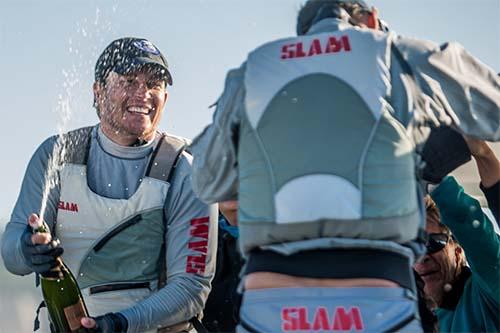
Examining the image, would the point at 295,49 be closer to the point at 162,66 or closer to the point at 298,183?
the point at 298,183

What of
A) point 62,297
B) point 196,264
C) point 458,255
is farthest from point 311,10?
point 62,297

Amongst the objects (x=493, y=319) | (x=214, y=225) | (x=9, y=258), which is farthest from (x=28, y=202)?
(x=493, y=319)

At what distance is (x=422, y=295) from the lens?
479 cm

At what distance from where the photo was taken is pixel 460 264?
15.8ft

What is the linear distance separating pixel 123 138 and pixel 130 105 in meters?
0.18

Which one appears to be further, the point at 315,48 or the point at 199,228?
the point at 199,228

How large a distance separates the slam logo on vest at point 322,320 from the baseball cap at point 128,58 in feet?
8.41

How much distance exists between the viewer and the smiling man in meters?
4.96

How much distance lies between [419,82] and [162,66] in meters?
2.35

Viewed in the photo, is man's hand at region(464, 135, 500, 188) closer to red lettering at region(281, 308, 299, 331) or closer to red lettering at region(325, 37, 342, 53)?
red lettering at region(325, 37, 342, 53)

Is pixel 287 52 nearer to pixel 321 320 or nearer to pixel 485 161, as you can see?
pixel 321 320

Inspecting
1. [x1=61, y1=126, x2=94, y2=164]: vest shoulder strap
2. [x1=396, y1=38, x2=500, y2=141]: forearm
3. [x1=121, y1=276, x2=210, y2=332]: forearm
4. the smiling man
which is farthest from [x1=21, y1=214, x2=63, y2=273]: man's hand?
[x1=396, y1=38, x2=500, y2=141]: forearm

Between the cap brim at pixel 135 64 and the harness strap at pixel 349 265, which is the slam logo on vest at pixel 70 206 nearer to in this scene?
the cap brim at pixel 135 64

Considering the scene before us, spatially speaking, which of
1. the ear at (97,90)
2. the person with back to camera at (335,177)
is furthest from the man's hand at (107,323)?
the person with back to camera at (335,177)
